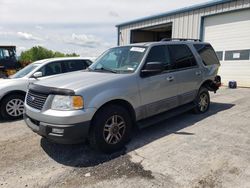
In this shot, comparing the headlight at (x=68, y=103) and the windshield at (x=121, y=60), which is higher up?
the windshield at (x=121, y=60)

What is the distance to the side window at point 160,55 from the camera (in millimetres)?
4775

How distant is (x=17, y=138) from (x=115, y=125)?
2.35m

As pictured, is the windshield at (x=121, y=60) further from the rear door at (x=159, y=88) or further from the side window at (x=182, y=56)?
the side window at (x=182, y=56)

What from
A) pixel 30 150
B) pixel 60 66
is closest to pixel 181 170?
pixel 30 150

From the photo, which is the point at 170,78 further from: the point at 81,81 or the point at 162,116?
the point at 81,81

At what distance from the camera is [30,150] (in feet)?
14.1

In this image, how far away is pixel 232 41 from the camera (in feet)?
40.0

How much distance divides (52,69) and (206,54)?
4554mm

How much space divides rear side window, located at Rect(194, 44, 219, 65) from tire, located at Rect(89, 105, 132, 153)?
3.17 metres

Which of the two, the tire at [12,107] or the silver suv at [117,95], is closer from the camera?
the silver suv at [117,95]

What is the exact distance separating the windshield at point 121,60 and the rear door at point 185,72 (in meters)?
0.95

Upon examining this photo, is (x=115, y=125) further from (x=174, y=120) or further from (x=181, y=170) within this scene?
(x=174, y=120)

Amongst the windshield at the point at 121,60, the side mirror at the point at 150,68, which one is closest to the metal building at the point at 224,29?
the windshield at the point at 121,60

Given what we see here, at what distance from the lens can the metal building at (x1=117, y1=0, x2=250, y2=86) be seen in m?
11.5
